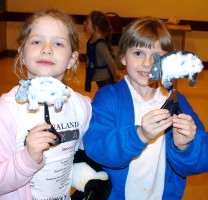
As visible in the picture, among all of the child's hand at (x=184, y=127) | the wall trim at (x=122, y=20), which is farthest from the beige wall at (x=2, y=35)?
the child's hand at (x=184, y=127)

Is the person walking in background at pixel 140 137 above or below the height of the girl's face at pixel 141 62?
below

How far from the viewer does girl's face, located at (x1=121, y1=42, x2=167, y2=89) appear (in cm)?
134

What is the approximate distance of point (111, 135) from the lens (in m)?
1.22

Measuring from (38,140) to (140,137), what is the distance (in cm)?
34

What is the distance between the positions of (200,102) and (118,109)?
3747mm

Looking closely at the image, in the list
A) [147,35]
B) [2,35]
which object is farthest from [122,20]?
[147,35]

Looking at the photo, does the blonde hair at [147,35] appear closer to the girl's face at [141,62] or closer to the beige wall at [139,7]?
the girl's face at [141,62]

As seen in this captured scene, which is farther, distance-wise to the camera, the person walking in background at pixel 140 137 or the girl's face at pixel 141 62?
the girl's face at pixel 141 62

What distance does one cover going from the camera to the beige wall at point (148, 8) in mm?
7273

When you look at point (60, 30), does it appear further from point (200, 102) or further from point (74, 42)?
point (200, 102)

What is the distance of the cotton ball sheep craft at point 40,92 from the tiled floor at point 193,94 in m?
1.73

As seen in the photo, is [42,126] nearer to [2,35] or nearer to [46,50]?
[46,50]

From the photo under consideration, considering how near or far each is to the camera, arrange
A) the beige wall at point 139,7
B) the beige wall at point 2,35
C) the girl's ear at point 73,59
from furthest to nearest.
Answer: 1. the beige wall at point 2,35
2. the beige wall at point 139,7
3. the girl's ear at point 73,59

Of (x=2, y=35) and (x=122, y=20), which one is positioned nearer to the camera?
(x=122, y=20)
